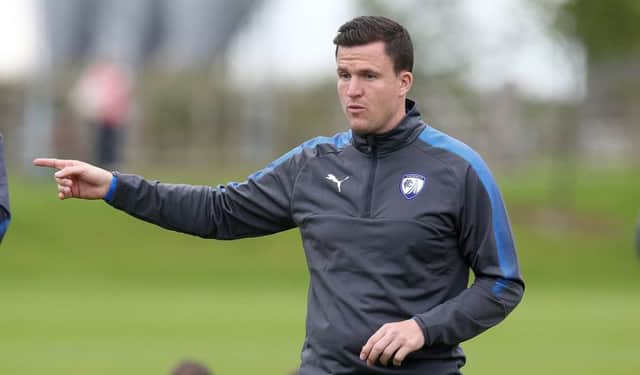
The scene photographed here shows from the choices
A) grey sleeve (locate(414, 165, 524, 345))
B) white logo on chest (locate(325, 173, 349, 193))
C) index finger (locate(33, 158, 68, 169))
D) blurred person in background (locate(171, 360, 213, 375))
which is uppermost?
index finger (locate(33, 158, 68, 169))

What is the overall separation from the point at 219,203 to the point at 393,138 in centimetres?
92

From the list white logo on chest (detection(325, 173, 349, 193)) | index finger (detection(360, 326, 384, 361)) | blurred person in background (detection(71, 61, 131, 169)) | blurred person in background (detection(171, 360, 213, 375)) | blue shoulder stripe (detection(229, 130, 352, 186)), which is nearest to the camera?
index finger (detection(360, 326, 384, 361))

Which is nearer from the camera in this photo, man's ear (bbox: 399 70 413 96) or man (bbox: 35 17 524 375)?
man (bbox: 35 17 524 375)

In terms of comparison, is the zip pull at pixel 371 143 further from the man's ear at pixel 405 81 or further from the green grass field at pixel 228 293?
the green grass field at pixel 228 293

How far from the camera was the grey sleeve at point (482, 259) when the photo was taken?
21.2 feet

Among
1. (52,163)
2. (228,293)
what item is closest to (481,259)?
(52,163)

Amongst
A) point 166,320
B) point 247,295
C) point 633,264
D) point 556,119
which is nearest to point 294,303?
point 247,295

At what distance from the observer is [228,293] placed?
86.0 feet

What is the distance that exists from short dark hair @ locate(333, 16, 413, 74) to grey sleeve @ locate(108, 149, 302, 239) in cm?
62

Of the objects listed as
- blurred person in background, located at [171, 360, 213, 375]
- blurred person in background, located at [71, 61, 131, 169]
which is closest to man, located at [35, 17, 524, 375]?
blurred person in background, located at [171, 360, 213, 375]

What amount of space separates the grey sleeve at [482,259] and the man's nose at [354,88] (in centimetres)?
56

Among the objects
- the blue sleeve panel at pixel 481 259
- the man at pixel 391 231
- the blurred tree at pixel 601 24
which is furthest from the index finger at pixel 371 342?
the blurred tree at pixel 601 24

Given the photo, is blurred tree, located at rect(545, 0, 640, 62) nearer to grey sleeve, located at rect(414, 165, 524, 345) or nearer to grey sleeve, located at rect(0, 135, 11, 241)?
grey sleeve, located at rect(414, 165, 524, 345)

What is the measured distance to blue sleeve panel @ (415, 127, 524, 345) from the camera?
6.45 metres
